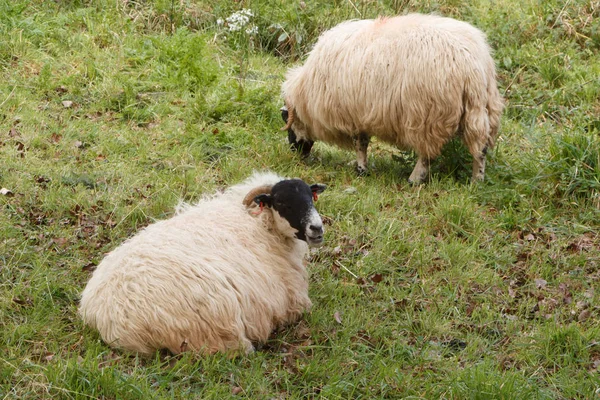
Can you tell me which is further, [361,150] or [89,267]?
[361,150]

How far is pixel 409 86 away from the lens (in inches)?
283

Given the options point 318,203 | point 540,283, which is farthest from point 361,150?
point 540,283

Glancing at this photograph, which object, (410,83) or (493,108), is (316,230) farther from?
(493,108)

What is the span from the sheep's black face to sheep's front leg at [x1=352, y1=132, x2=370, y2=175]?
2.54 m

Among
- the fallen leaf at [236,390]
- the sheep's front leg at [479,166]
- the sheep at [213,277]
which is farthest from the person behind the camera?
the sheep's front leg at [479,166]

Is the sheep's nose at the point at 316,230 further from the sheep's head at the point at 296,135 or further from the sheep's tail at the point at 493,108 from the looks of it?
the sheep's head at the point at 296,135

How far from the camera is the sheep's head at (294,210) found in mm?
5242

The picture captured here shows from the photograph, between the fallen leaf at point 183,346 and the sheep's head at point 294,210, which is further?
the sheep's head at point 294,210

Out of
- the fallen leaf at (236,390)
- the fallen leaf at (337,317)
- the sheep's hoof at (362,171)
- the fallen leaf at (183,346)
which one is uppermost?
the fallen leaf at (183,346)

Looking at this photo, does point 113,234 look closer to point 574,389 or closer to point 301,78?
point 301,78

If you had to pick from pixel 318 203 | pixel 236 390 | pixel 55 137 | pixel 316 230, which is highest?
pixel 316 230

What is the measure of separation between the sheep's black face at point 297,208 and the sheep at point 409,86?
2.18 metres

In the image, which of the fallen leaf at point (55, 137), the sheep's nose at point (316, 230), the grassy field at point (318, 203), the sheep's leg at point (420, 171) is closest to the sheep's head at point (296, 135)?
the grassy field at point (318, 203)

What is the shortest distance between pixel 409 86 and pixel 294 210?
7.83 feet
